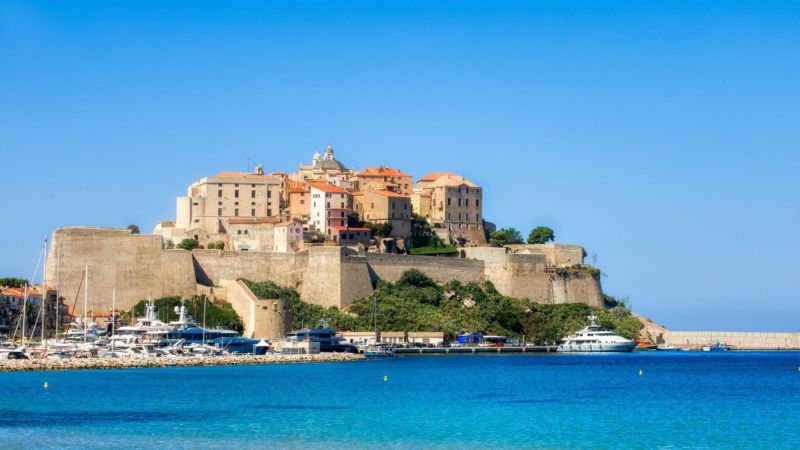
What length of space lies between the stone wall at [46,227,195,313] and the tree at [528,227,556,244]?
23.1 m

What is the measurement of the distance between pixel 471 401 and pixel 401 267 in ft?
87.9

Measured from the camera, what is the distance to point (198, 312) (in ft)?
181

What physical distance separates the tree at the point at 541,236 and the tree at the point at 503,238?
1.64 m

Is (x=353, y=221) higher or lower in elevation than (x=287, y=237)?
higher

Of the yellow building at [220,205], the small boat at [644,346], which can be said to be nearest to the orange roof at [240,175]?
the yellow building at [220,205]

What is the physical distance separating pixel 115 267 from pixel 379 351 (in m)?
11.1

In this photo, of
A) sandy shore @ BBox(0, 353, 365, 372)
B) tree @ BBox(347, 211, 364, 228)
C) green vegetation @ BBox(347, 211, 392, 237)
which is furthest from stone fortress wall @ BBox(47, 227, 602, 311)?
sandy shore @ BBox(0, 353, 365, 372)

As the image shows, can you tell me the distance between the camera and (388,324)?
58.7 metres

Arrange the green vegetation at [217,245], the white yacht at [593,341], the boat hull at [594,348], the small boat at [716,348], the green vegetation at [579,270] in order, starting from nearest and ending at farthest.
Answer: the green vegetation at [217,245], the white yacht at [593,341], the boat hull at [594,348], the green vegetation at [579,270], the small boat at [716,348]

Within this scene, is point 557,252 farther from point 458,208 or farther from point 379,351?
point 379,351

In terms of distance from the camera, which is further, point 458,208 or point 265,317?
point 458,208

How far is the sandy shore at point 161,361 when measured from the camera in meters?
43.2

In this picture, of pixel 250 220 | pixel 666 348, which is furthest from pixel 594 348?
pixel 250 220

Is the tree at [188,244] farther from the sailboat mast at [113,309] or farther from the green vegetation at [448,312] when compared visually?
the sailboat mast at [113,309]
